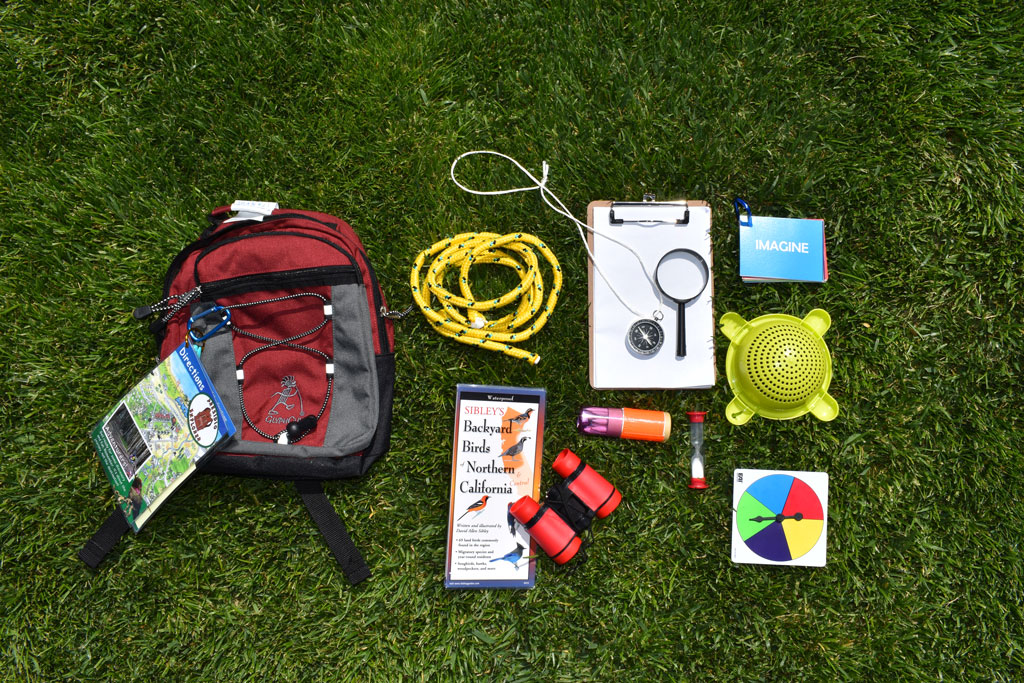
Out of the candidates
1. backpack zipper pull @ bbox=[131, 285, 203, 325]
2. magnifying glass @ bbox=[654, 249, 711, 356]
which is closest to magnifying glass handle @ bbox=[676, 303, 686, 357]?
magnifying glass @ bbox=[654, 249, 711, 356]

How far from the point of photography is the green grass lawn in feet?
6.90

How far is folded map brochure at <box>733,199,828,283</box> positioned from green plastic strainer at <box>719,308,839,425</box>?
15 centimetres

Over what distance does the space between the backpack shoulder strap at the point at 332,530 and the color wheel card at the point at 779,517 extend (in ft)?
4.57

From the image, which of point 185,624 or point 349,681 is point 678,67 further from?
point 185,624

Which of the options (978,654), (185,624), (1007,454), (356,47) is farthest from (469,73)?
(978,654)

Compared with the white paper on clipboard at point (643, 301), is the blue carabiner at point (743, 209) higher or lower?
higher

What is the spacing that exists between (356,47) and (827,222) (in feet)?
6.60

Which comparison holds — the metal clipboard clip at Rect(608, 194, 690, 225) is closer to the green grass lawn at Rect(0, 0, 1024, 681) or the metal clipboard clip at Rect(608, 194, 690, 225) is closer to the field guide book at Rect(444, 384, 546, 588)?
the green grass lawn at Rect(0, 0, 1024, 681)

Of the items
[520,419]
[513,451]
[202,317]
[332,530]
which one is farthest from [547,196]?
[332,530]

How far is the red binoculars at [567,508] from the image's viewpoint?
2.00 m

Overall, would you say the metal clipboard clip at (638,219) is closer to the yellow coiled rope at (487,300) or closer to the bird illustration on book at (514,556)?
the yellow coiled rope at (487,300)

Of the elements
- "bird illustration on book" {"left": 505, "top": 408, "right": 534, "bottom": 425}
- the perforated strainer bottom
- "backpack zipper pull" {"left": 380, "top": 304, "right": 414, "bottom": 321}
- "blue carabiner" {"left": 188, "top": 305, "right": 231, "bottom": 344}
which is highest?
"blue carabiner" {"left": 188, "top": 305, "right": 231, "bottom": 344}

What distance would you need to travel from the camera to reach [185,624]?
82.1 inches

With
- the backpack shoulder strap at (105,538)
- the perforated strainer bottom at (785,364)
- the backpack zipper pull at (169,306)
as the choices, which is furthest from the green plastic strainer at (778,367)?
the backpack shoulder strap at (105,538)
